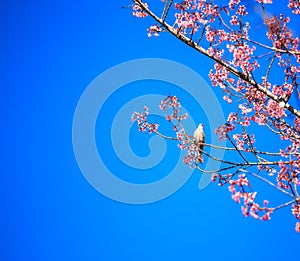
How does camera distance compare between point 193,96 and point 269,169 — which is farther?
point 193,96

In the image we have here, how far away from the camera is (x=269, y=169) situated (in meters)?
6.13

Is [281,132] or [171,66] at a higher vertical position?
[171,66]

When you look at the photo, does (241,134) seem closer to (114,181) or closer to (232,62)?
(232,62)

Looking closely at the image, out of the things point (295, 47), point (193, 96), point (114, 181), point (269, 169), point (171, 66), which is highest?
point (171, 66)

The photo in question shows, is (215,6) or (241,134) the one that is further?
(241,134)

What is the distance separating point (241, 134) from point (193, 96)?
5.31m

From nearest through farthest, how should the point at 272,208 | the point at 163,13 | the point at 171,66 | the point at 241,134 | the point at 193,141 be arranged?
the point at 272,208, the point at 163,13, the point at 193,141, the point at 241,134, the point at 171,66

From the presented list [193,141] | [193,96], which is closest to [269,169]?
[193,141]

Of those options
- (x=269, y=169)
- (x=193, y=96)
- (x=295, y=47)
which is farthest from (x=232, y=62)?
(x=193, y=96)

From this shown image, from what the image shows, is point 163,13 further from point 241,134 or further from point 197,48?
point 241,134

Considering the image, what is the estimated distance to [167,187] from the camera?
491 inches

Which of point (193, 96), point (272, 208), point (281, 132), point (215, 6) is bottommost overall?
point (272, 208)

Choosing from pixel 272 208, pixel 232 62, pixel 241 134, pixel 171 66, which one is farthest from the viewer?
pixel 171 66

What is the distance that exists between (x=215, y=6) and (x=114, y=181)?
27.1ft
